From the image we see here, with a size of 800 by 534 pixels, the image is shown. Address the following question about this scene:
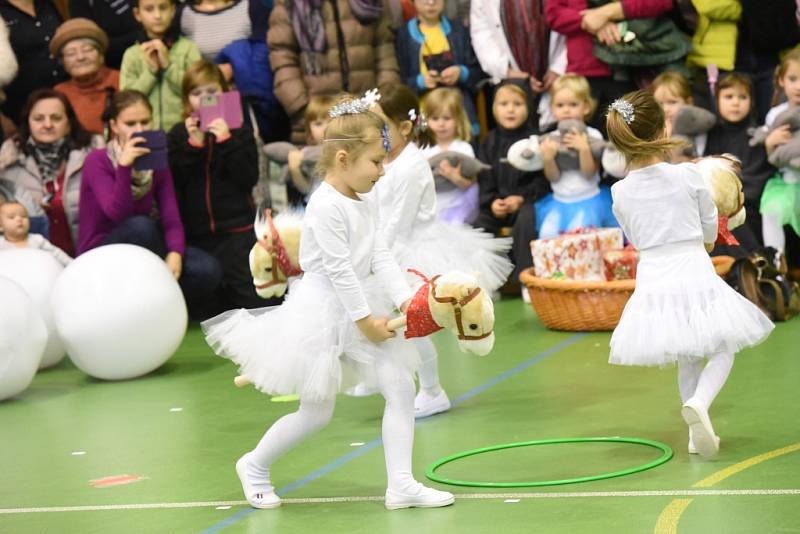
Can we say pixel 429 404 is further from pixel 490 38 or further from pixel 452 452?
pixel 490 38

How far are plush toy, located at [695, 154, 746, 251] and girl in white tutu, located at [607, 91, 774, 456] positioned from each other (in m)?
0.21

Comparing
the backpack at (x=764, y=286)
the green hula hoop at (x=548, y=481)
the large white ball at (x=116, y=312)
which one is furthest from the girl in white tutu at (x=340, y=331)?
the backpack at (x=764, y=286)

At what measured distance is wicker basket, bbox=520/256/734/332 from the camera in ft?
24.6

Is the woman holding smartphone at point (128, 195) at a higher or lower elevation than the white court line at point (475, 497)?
higher

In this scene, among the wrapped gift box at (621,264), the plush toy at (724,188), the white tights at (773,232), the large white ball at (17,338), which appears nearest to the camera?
the plush toy at (724,188)

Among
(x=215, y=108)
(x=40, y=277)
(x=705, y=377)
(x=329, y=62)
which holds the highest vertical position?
(x=329, y=62)

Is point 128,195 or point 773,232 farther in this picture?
point 773,232

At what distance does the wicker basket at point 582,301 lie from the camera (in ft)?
24.6

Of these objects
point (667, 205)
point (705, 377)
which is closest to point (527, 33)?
point (667, 205)

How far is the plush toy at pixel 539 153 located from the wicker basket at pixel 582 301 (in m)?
1.29

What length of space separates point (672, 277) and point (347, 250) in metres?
1.33

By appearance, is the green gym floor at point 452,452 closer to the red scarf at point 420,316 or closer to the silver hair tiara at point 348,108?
the red scarf at point 420,316

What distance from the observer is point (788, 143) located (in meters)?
8.22

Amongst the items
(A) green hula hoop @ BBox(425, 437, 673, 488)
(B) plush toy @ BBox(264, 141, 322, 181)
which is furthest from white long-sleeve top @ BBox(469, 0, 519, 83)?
(A) green hula hoop @ BBox(425, 437, 673, 488)
